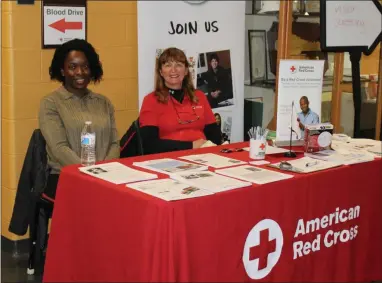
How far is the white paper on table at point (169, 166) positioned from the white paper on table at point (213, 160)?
0.06 meters

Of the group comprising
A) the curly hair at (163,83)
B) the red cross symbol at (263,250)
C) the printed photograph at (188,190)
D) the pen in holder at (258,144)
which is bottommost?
the red cross symbol at (263,250)

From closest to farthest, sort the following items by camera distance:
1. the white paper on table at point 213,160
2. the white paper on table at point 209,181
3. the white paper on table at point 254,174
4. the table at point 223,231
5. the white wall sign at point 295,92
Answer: the table at point 223,231 → the white paper on table at point 209,181 → the white paper on table at point 254,174 → the white paper on table at point 213,160 → the white wall sign at point 295,92

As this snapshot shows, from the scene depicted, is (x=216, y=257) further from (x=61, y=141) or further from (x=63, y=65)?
(x=63, y=65)

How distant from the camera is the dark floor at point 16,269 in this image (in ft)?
10.9

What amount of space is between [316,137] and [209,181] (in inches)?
32.2

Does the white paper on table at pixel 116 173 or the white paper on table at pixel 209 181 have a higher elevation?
the white paper on table at pixel 116 173

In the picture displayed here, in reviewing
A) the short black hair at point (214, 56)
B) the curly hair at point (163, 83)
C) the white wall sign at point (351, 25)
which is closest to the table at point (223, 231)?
the curly hair at point (163, 83)

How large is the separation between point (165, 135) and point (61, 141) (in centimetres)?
61

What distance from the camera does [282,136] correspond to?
9.78 ft

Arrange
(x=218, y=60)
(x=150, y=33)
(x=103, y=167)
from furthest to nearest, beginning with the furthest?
(x=218, y=60) < (x=150, y=33) < (x=103, y=167)

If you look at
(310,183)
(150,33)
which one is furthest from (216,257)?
(150,33)

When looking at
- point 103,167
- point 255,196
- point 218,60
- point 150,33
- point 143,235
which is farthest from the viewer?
point 218,60

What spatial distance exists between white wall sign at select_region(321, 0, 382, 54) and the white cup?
1371 millimetres

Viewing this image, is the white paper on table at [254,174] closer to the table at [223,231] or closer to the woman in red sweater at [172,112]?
the table at [223,231]
